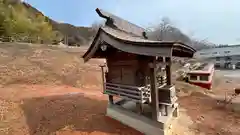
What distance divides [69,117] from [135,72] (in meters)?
3.35

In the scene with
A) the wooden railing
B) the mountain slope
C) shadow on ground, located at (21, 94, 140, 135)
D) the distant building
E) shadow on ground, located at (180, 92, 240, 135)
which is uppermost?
the mountain slope

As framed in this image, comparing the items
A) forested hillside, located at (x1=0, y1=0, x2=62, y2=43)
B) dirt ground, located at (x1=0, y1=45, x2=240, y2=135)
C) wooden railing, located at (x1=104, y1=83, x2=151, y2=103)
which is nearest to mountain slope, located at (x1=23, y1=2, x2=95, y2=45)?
forested hillside, located at (x1=0, y1=0, x2=62, y2=43)

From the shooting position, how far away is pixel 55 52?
1894 centimetres

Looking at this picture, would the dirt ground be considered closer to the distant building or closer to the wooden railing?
the wooden railing

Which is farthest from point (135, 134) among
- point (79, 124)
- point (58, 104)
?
point (58, 104)

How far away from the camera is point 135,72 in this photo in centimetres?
544

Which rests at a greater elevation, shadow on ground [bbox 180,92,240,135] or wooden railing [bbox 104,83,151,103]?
wooden railing [bbox 104,83,151,103]

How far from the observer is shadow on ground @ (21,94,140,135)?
18.1 ft

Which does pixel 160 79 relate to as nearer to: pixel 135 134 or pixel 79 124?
pixel 135 134

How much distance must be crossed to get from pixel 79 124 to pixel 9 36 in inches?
827

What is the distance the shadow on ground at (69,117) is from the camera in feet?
18.1

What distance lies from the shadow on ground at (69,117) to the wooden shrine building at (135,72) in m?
0.57

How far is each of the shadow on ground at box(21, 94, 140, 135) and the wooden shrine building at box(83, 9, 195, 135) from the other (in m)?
0.57

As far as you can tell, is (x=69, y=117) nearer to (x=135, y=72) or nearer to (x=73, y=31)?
(x=135, y=72)
